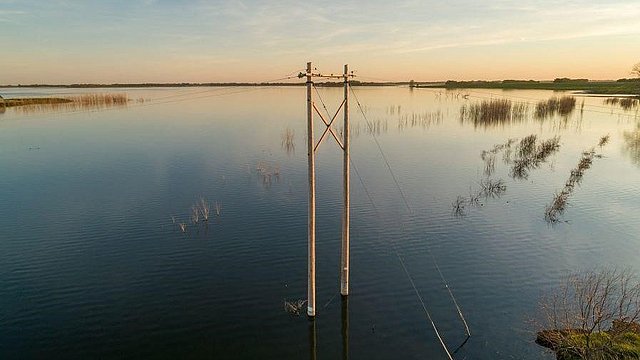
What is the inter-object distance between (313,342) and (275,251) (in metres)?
6.58

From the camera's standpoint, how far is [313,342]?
13.8 meters

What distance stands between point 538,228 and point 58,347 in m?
22.3

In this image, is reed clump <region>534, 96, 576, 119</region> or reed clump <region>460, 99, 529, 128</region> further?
reed clump <region>534, 96, 576, 119</region>

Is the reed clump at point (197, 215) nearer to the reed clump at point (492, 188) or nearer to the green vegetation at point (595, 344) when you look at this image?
the green vegetation at point (595, 344)

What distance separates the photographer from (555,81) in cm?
18075

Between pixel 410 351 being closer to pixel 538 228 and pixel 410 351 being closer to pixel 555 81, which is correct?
pixel 538 228

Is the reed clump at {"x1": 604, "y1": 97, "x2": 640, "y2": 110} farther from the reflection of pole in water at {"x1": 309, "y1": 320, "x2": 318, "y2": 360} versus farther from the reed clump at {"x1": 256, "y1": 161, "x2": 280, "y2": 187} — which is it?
the reflection of pole in water at {"x1": 309, "y1": 320, "x2": 318, "y2": 360}

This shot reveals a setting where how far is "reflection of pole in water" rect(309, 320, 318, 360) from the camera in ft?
43.8

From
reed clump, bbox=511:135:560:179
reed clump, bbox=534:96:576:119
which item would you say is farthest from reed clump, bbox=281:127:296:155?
reed clump, bbox=534:96:576:119

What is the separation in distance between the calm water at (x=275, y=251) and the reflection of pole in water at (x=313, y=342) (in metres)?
0.04

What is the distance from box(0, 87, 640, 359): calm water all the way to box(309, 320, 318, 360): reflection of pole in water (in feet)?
0.15

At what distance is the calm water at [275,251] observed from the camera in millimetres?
13727

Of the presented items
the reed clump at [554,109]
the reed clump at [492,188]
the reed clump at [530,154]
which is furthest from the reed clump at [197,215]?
the reed clump at [554,109]

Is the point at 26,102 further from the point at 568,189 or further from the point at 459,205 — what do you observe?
the point at 568,189
